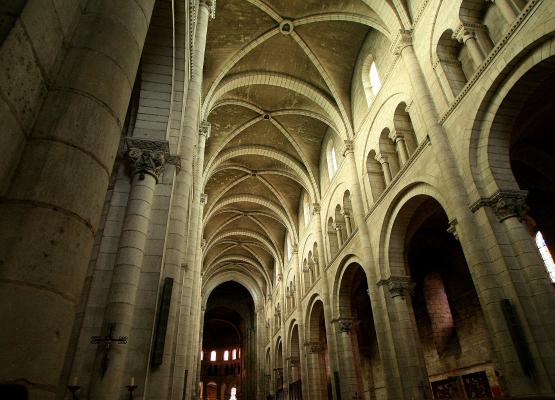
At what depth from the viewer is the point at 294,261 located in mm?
26125

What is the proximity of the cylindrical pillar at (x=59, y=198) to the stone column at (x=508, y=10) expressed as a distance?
27.6 ft

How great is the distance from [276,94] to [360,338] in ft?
51.5

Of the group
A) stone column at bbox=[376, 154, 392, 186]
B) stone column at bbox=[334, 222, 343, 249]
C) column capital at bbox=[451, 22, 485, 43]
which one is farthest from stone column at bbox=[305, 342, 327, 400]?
column capital at bbox=[451, 22, 485, 43]

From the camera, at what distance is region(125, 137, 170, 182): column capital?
7.38 meters

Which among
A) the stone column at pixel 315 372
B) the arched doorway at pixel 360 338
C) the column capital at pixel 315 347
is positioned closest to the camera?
the arched doorway at pixel 360 338

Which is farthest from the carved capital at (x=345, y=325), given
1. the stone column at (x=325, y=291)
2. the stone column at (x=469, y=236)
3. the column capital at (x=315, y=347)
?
the stone column at (x=469, y=236)

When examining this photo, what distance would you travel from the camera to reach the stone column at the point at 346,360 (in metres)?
15.2

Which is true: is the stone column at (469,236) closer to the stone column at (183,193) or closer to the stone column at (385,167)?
the stone column at (385,167)

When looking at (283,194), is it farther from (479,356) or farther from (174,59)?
(174,59)

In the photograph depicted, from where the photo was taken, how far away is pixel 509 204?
25.7 ft

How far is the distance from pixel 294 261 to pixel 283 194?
4720 millimetres

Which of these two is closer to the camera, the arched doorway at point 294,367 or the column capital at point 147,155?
the column capital at point 147,155

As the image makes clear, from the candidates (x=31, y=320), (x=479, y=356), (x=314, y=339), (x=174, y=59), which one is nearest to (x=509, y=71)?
(x=174, y=59)

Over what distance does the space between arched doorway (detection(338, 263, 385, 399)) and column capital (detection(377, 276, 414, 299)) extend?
151 inches
